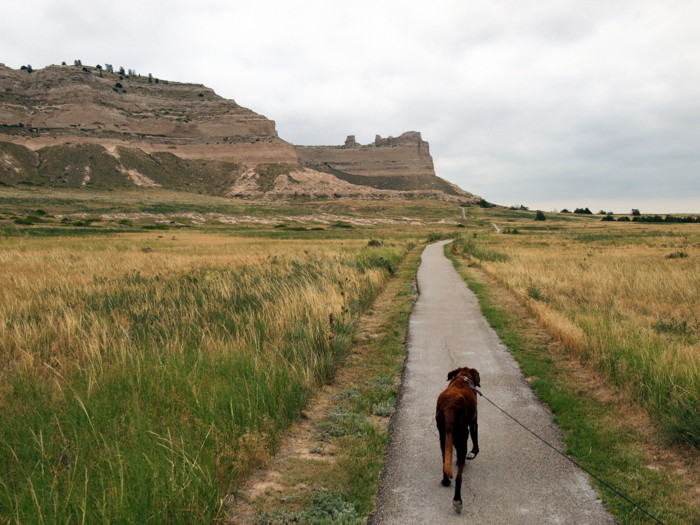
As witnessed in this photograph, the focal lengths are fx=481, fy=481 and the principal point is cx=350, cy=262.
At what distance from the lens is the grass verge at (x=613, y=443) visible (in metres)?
4.34

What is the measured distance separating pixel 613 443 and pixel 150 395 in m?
5.60

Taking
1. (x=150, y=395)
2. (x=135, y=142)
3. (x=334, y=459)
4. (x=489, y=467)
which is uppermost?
(x=135, y=142)

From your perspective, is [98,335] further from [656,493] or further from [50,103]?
[50,103]

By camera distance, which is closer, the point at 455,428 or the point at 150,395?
the point at 455,428

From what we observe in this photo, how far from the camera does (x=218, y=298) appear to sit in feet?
41.6

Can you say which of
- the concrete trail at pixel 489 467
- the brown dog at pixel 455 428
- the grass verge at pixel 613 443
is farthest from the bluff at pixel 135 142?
the brown dog at pixel 455 428

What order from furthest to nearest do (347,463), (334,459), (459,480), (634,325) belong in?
(634,325) → (334,459) → (347,463) → (459,480)

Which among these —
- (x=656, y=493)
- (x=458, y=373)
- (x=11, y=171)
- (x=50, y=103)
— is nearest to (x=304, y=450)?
(x=458, y=373)

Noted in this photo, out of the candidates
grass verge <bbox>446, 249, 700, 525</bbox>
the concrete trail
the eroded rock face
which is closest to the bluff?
the eroded rock face

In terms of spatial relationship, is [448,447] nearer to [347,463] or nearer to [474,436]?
[474,436]

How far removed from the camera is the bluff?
141 meters

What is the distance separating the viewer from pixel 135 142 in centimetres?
16400

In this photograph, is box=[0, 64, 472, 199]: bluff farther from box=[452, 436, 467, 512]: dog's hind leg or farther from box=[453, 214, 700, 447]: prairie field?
box=[452, 436, 467, 512]: dog's hind leg

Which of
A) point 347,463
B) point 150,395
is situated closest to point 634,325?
point 347,463
